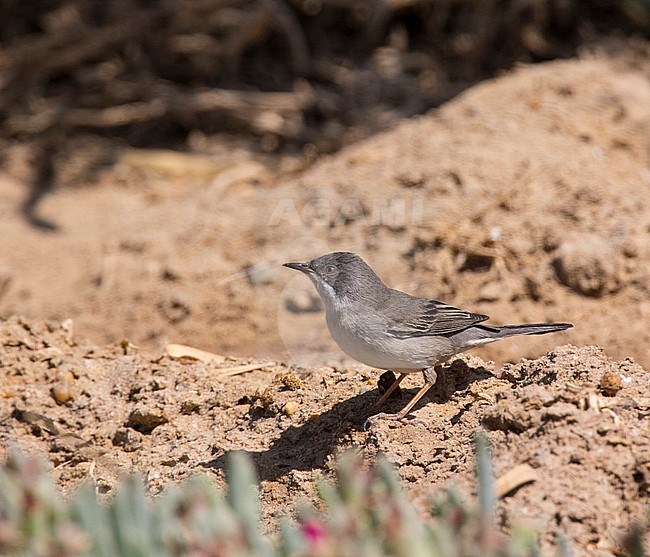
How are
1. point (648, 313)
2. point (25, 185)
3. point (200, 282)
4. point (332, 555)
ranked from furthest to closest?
point (25, 185)
point (200, 282)
point (648, 313)
point (332, 555)

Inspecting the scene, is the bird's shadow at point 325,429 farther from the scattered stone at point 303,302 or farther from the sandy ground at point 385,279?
the scattered stone at point 303,302

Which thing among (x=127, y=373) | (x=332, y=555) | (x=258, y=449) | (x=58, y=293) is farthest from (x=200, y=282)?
(x=332, y=555)

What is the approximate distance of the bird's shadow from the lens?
483 centimetres

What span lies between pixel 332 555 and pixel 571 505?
1471 mm

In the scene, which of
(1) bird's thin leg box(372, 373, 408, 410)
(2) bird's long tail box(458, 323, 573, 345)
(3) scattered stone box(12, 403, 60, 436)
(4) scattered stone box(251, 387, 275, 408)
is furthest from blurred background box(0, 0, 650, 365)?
(3) scattered stone box(12, 403, 60, 436)

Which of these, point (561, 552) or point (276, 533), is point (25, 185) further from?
point (561, 552)

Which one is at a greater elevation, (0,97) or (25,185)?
(0,97)

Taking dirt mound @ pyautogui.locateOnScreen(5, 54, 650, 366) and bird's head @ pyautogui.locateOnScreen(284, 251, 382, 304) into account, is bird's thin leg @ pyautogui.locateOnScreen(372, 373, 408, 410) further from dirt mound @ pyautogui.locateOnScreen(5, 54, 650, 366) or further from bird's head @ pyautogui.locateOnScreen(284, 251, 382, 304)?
dirt mound @ pyautogui.locateOnScreen(5, 54, 650, 366)

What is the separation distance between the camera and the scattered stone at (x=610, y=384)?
444 cm

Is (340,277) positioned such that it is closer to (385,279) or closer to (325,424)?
(325,424)

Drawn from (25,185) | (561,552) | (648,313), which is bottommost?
(25,185)

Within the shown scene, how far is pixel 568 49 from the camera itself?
11.5m

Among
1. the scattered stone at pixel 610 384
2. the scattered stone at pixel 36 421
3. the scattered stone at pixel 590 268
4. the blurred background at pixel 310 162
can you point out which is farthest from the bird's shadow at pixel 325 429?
the scattered stone at pixel 590 268

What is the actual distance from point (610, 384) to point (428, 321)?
1.05 meters
